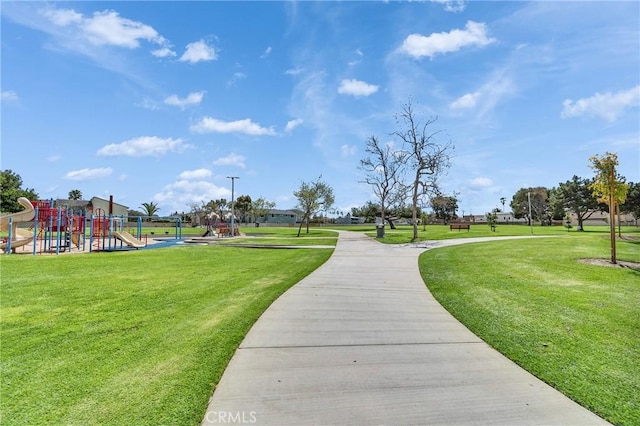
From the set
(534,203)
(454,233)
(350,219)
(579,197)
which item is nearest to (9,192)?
(454,233)

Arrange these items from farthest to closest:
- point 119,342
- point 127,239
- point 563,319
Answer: point 127,239 → point 563,319 → point 119,342

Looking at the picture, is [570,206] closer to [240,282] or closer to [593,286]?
[593,286]

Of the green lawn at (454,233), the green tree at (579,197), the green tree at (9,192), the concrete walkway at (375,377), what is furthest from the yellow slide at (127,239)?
the green tree at (579,197)

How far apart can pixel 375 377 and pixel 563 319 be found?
140 inches

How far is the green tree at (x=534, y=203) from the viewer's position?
86.9m

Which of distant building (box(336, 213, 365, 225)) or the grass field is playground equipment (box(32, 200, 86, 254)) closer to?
the grass field

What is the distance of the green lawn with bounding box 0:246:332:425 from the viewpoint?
282cm

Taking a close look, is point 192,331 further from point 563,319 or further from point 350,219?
point 350,219

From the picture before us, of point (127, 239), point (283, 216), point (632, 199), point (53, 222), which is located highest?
point (632, 199)

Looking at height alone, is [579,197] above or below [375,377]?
above

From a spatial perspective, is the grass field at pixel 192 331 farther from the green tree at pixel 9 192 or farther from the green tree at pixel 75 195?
the green tree at pixel 75 195

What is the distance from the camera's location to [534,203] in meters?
88.0

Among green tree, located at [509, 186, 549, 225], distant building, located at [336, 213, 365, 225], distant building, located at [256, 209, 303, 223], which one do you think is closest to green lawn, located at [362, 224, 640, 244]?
green tree, located at [509, 186, 549, 225]

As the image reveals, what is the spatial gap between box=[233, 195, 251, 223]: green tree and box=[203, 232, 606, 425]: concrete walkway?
86149 mm
